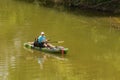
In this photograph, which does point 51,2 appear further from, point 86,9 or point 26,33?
point 26,33

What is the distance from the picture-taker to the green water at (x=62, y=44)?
24594 mm

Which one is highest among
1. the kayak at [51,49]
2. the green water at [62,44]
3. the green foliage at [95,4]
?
the green foliage at [95,4]

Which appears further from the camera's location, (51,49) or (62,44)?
(62,44)

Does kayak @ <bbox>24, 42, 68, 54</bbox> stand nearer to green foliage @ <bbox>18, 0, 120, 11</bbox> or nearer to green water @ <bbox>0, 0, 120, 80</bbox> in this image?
green water @ <bbox>0, 0, 120, 80</bbox>

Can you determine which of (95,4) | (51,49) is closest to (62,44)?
(51,49)

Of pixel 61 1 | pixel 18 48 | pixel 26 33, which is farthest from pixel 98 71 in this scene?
pixel 61 1

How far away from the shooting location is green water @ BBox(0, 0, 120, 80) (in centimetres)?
2459

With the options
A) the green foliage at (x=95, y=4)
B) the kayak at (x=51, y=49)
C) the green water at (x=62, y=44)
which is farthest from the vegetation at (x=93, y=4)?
the kayak at (x=51, y=49)

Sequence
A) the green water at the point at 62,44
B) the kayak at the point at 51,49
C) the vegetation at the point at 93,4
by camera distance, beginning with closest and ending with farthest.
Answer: the green water at the point at 62,44 < the kayak at the point at 51,49 < the vegetation at the point at 93,4

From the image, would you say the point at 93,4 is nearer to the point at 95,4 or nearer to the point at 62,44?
the point at 95,4

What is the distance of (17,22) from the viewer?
39.5 m

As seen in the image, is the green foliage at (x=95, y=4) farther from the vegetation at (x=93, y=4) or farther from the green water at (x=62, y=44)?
the green water at (x=62, y=44)

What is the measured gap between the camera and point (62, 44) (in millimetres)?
30891

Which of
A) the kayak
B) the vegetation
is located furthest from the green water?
the vegetation
